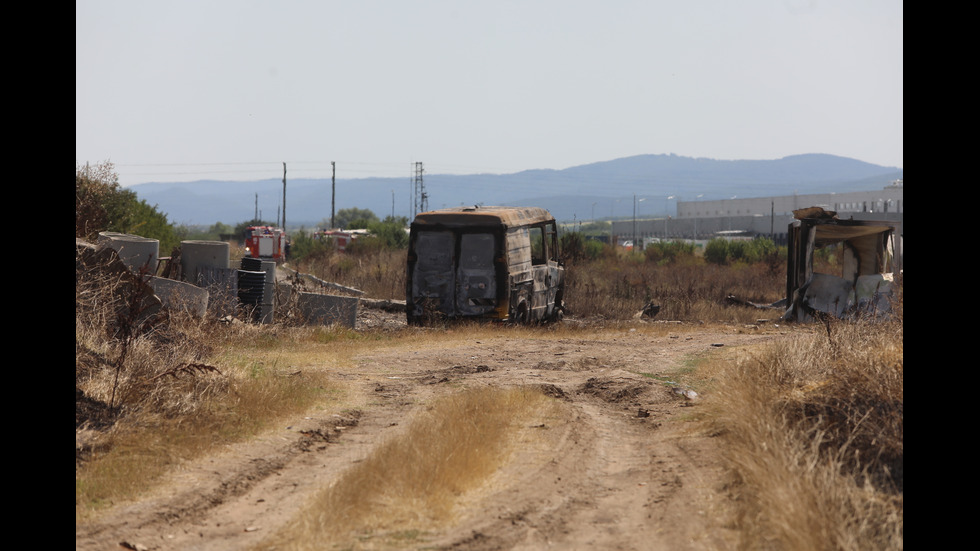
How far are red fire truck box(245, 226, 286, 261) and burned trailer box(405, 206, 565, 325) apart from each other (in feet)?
107

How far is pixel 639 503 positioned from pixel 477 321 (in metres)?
12.4

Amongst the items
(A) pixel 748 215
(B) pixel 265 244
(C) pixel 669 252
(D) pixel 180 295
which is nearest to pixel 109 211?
(D) pixel 180 295

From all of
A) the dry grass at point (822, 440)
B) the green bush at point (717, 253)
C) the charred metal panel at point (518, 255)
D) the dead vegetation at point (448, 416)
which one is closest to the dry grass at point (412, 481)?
the dead vegetation at point (448, 416)

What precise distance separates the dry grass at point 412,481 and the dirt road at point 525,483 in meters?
0.17

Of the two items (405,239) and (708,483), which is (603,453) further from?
(405,239)

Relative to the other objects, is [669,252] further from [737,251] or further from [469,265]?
[469,265]

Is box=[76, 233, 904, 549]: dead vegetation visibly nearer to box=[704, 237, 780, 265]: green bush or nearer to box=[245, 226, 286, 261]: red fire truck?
box=[704, 237, 780, 265]: green bush

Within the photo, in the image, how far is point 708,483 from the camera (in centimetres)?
677

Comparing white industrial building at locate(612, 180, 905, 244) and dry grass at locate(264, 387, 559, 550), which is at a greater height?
white industrial building at locate(612, 180, 905, 244)

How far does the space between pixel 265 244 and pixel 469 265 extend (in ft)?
114

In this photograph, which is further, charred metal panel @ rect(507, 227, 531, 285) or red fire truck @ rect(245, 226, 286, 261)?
red fire truck @ rect(245, 226, 286, 261)

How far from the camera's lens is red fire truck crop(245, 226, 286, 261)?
50.8 meters

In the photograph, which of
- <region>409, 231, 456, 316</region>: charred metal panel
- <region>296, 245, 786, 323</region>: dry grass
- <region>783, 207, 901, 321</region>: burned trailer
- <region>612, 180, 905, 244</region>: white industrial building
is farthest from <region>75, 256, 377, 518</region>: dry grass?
<region>612, 180, 905, 244</region>: white industrial building
